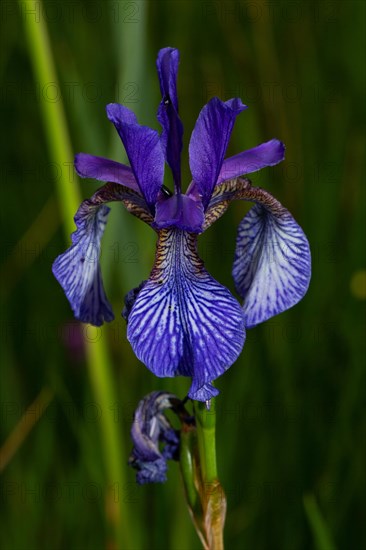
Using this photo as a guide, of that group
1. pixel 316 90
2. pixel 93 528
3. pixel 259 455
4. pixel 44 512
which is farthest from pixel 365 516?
pixel 316 90

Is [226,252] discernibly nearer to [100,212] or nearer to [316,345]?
[316,345]

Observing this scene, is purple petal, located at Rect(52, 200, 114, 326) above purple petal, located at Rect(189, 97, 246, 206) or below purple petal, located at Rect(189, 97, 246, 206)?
below

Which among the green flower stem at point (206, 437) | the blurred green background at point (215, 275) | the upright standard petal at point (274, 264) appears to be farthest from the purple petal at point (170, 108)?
the blurred green background at point (215, 275)

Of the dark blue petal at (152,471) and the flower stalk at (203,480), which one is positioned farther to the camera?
the dark blue petal at (152,471)

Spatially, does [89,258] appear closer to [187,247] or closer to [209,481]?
[187,247]

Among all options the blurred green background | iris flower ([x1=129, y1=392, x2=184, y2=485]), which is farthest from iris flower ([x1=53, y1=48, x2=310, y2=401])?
the blurred green background

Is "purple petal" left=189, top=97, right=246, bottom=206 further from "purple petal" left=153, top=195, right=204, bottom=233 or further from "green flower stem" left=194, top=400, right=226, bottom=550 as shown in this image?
"green flower stem" left=194, top=400, right=226, bottom=550

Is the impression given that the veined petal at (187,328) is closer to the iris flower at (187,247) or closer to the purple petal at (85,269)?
the iris flower at (187,247)
